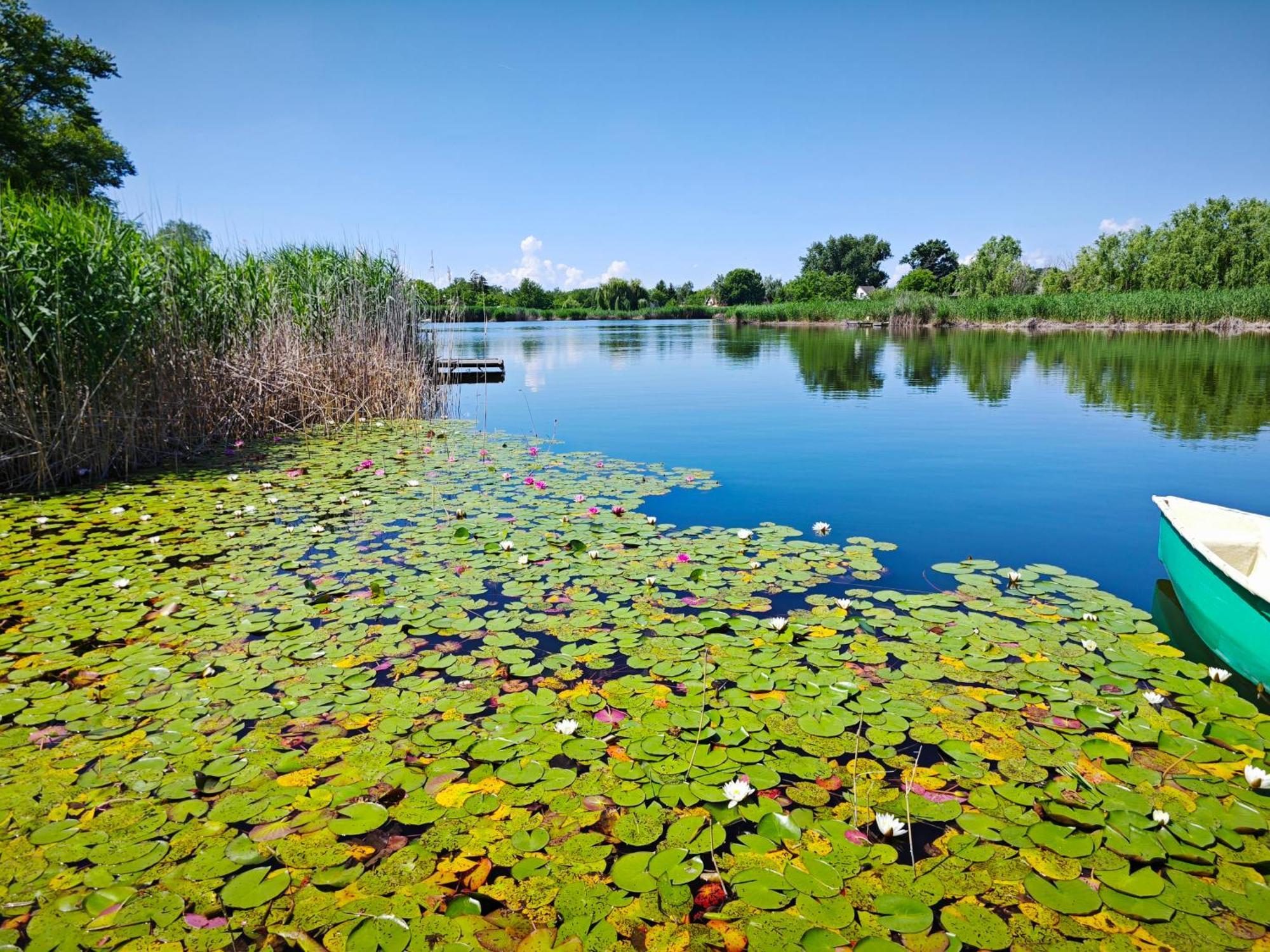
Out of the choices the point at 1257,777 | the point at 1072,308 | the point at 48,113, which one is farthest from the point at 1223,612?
the point at 1072,308

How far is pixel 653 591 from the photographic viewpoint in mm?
4090

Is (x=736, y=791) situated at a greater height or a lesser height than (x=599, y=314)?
lesser

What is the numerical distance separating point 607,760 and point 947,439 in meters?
8.74

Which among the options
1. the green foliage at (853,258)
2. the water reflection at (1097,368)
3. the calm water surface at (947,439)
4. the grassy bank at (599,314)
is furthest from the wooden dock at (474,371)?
the green foliage at (853,258)

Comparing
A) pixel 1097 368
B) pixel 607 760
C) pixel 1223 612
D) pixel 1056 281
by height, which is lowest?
pixel 607 760

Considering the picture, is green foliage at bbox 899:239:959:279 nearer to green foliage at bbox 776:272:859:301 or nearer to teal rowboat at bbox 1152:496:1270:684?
green foliage at bbox 776:272:859:301

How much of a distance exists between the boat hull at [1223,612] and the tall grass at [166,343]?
27.4 ft

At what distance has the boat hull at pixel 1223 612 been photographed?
9.61 feet

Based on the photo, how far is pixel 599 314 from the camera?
92812 millimetres

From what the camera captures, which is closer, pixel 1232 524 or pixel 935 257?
pixel 1232 524

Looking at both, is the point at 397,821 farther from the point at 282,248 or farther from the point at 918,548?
the point at 282,248

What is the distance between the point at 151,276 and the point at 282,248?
16.6ft

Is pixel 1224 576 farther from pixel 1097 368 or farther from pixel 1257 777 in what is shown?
pixel 1097 368

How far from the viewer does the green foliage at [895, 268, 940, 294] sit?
7456 cm
